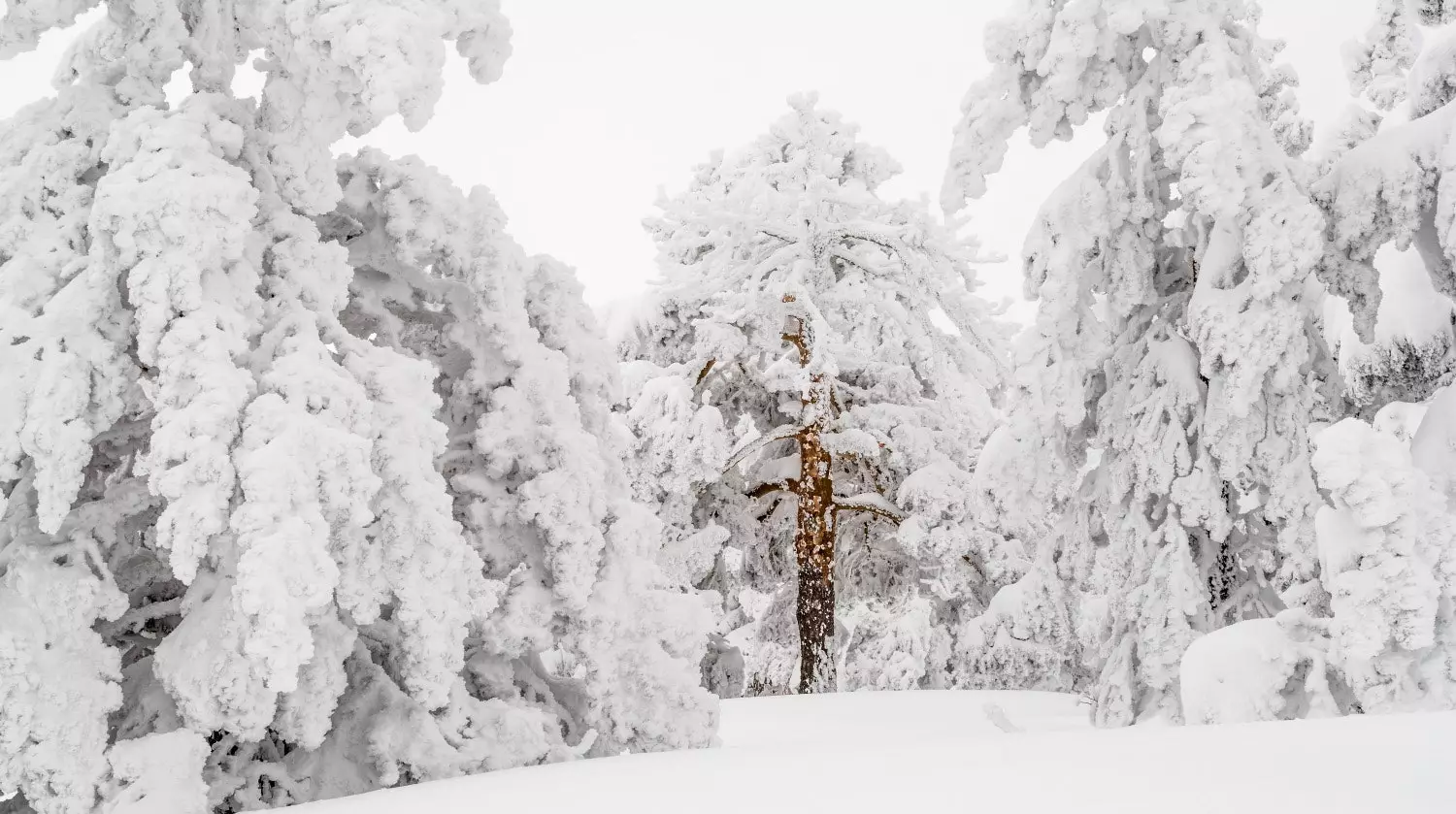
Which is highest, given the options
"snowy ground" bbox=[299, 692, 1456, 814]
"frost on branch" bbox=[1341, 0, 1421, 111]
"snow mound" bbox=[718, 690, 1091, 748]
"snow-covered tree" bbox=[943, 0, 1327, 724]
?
"frost on branch" bbox=[1341, 0, 1421, 111]

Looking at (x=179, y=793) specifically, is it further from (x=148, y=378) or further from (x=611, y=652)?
(x=611, y=652)

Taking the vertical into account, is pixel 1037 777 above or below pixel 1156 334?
below

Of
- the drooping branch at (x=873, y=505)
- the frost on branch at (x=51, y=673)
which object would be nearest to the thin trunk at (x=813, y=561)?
the drooping branch at (x=873, y=505)

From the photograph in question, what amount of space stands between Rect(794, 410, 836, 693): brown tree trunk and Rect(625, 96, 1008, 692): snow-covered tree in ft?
0.10

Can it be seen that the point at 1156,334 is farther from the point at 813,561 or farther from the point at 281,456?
the point at 281,456

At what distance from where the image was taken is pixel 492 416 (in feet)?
18.9

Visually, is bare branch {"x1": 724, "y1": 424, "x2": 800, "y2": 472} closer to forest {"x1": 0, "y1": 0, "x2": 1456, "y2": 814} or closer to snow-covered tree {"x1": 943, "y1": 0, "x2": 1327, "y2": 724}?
forest {"x1": 0, "y1": 0, "x2": 1456, "y2": 814}

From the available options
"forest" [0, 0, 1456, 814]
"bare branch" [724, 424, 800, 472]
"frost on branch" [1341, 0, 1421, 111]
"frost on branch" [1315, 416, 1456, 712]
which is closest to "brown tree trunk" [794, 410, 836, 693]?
"bare branch" [724, 424, 800, 472]

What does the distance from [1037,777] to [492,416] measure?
3.35 meters

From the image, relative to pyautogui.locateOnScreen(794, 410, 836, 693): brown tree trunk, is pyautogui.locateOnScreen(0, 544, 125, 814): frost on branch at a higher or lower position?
lower

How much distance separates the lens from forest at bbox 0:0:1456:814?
4602 millimetres

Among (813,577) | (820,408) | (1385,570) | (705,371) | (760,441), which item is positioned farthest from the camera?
(705,371)

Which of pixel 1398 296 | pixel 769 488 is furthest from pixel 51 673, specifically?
pixel 769 488

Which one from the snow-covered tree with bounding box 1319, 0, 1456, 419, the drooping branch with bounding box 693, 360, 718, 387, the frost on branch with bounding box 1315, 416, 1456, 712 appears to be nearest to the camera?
the frost on branch with bounding box 1315, 416, 1456, 712
